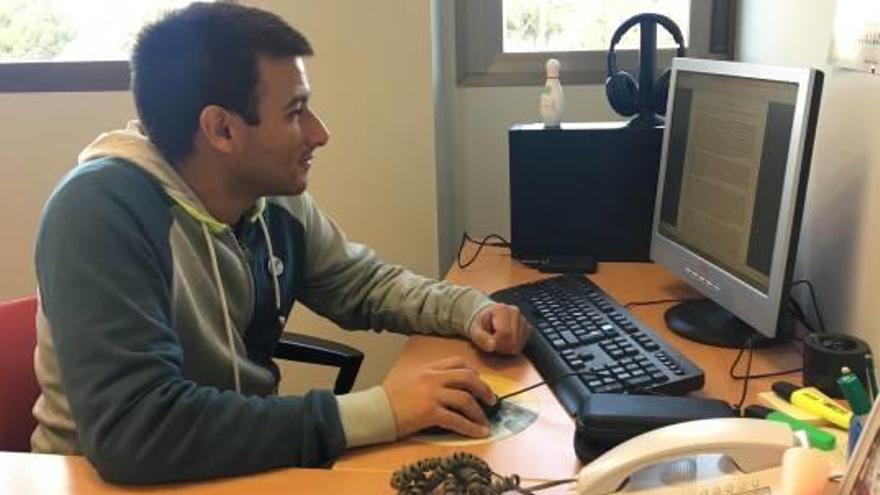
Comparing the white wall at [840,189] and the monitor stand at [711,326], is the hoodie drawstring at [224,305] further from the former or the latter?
the white wall at [840,189]

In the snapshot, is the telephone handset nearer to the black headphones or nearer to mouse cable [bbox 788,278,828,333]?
mouse cable [bbox 788,278,828,333]

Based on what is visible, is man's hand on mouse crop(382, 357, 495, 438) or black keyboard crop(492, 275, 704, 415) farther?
black keyboard crop(492, 275, 704, 415)

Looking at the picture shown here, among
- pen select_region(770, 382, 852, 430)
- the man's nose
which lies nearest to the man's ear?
the man's nose

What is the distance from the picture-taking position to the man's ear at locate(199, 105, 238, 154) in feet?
4.53

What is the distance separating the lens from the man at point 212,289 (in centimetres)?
110

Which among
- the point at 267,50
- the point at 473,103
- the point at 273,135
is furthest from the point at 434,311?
the point at 473,103

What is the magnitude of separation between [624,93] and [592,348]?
0.80m

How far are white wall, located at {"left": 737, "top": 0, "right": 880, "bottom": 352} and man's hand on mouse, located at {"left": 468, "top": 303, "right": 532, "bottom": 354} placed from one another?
51cm

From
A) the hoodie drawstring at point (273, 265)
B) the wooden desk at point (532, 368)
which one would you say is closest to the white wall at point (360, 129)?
the wooden desk at point (532, 368)

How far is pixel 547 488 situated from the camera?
104 cm

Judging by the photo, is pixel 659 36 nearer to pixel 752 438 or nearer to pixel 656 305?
pixel 656 305

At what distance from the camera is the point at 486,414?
1231 mm

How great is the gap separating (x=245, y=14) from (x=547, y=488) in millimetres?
870

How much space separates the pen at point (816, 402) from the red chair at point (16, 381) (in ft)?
3.77
